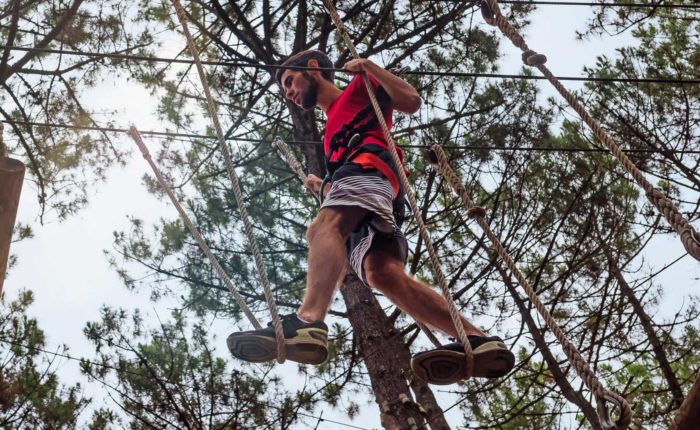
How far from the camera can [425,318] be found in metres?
2.72

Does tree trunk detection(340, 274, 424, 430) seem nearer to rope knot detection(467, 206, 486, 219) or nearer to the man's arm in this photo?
rope knot detection(467, 206, 486, 219)

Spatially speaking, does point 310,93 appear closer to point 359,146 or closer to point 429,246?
point 359,146

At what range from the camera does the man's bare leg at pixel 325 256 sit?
2514 mm

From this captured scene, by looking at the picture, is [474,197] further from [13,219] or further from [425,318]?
[13,219]

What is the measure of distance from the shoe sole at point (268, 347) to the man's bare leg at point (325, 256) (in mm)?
101

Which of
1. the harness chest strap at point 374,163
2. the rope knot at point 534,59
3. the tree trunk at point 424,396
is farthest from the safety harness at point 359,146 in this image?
the tree trunk at point 424,396

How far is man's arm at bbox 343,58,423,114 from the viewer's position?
2.92 meters

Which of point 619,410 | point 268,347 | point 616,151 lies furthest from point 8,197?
point 616,151

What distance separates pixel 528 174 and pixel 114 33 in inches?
124

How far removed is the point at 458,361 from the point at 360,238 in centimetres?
68

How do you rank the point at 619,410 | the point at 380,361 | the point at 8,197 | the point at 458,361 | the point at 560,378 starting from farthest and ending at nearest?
1. the point at 560,378
2. the point at 380,361
3. the point at 458,361
4. the point at 8,197
5. the point at 619,410

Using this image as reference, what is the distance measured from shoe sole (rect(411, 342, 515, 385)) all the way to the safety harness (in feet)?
2.48

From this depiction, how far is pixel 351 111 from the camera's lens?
307cm

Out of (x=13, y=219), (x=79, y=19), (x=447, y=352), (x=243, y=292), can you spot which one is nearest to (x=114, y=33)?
(x=79, y=19)
